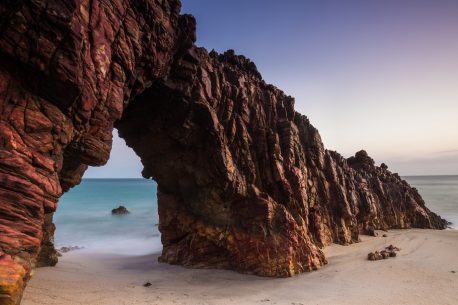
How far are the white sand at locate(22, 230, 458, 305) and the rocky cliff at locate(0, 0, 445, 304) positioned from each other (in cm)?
142

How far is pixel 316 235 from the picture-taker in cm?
2403

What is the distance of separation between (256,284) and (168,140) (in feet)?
35.1

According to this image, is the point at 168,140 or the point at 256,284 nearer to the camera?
the point at 256,284

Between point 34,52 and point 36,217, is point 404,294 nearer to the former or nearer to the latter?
point 36,217

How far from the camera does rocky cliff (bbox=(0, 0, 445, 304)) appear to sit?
32.9 feet

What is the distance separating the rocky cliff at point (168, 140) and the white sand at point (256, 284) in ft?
4.64

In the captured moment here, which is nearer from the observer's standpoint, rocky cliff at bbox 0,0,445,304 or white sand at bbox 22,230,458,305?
rocky cliff at bbox 0,0,445,304

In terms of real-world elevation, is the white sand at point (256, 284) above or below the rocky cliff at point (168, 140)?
below

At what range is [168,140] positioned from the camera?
67.8 ft

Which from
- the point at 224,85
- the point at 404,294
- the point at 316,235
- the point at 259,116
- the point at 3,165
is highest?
the point at 224,85

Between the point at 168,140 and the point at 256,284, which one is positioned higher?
the point at 168,140

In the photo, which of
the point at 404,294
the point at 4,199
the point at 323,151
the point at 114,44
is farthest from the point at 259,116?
the point at 4,199

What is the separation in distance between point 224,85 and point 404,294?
53.6 feet

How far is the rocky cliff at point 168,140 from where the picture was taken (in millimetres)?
10023
